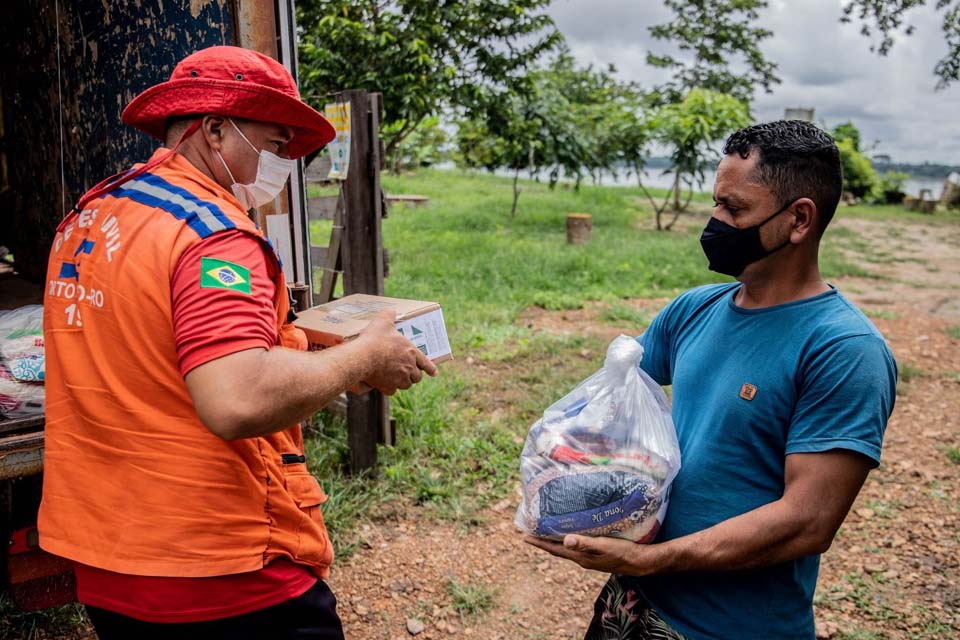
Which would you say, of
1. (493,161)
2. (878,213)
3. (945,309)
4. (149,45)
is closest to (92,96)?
(149,45)

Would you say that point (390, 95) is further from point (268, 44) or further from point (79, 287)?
point (79, 287)

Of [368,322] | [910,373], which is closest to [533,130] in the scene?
[910,373]

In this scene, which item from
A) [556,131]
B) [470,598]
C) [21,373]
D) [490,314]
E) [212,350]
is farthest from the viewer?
[556,131]

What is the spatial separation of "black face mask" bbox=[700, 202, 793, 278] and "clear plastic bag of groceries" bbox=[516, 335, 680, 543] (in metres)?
0.32

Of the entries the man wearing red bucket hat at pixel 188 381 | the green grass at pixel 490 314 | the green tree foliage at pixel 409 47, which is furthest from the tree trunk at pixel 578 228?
the man wearing red bucket hat at pixel 188 381

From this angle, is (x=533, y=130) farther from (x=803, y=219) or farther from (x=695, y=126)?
(x=803, y=219)

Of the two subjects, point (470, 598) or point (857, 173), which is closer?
point (470, 598)

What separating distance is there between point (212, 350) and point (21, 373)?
137 cm

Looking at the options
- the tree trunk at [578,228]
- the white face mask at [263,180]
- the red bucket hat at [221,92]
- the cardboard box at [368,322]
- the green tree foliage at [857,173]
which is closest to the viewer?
the red bucket hat at [221,92]

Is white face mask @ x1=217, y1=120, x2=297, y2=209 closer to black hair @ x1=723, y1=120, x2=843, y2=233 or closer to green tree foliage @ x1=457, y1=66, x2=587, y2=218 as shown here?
black hair @ x1=723, y1=120, x2=843, y2=233

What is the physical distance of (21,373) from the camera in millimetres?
2250

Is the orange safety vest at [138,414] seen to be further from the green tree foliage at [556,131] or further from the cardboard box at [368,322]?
the green tree foliage at [556,131]

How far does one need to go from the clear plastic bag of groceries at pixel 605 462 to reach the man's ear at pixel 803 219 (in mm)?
444

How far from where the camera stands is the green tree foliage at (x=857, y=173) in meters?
22.8
